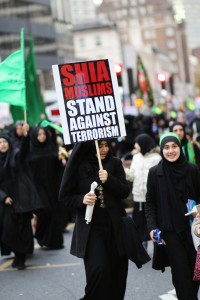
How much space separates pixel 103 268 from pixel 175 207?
2.64ft

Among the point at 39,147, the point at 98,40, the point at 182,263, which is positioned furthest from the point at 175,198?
the point at 98,40

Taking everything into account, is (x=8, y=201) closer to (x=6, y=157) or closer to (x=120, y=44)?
(x=6, y=157)

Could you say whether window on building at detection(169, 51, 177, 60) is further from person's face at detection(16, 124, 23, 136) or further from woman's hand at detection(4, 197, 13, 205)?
woman's hand at detection(4, 197, 13, 205)

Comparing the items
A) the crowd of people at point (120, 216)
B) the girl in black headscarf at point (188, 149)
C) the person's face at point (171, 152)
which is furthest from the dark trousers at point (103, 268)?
the girl in black headscarf at point (188, 149)

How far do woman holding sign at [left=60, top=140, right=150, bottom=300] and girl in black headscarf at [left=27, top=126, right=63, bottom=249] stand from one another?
4.74 meters

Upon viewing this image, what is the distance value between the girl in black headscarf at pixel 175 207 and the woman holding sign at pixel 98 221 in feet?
1.02

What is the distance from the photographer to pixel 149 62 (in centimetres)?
12900

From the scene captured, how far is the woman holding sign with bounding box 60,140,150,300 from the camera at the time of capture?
6277 mm

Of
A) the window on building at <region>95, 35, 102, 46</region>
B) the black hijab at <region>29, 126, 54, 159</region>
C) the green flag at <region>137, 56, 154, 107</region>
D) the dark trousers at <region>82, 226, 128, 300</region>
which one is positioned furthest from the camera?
the window on building at <region>95, 35, 102, 46</region>

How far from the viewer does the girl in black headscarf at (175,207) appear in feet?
21.1

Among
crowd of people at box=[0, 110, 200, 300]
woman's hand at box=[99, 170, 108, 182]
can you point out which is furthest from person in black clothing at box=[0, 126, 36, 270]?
woman's hand at box=[99, 170, 108, 182]

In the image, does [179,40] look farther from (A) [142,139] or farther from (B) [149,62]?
(A) [142,139]

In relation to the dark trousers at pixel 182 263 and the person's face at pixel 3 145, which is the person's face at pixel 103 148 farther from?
the person's face at pixel 3 145

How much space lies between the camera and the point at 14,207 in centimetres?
Answer: 1018
